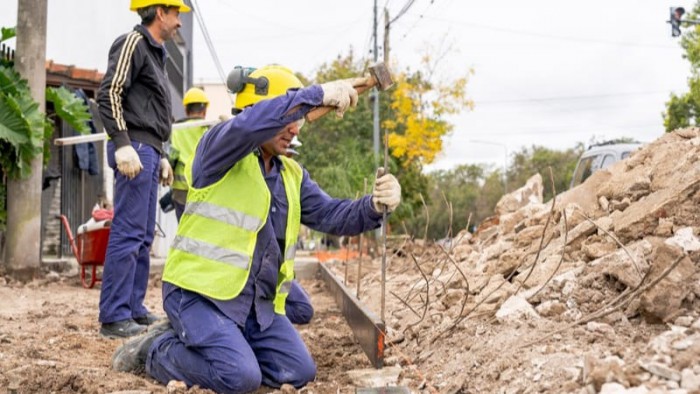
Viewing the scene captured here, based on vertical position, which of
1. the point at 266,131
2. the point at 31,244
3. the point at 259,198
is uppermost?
the point at 266,131

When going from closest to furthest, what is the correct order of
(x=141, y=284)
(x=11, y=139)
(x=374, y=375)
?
(x=374, y=375), (x=141, y=284), (x=11, y=139)

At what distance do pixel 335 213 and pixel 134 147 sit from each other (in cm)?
164

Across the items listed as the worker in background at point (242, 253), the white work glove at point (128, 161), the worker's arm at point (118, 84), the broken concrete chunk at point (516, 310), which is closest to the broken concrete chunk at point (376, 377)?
the worker in background at point (242, 253)

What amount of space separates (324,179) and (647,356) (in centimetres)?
1663

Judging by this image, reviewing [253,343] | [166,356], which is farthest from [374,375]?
[166,356]

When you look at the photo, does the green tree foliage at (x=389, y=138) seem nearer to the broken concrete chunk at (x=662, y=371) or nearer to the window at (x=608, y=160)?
the window at (x=608, y=160)

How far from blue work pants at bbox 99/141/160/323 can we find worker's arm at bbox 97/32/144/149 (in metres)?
0.23

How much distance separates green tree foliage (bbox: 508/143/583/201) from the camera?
53.3 meters

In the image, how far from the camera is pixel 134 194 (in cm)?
505

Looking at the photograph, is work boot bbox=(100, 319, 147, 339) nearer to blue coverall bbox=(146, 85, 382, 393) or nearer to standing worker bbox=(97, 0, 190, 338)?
standing worker bbox=(97, 0, 190, 338)

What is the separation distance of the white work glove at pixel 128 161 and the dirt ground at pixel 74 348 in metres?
1.00

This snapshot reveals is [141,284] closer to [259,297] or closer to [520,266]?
[259,297]

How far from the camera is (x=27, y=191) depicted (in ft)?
25.9

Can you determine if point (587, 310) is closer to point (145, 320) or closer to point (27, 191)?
point (145, 320)
